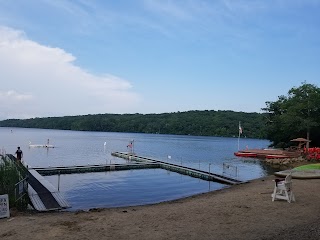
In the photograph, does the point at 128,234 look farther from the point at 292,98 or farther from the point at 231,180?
the point at 292,98

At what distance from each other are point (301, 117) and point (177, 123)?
115m

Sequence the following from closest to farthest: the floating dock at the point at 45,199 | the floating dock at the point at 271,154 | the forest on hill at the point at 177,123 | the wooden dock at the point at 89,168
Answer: the floating dock at the point at 45,199 < the wooden dock at the point at 89,168 < the floating dock at the point at 271,154 < the forest on hill at the point at 177,123

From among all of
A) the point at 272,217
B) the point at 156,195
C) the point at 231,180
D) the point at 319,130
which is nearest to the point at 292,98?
the point at 319,130

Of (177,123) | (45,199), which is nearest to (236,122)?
(177,123)

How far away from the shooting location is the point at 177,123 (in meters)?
162

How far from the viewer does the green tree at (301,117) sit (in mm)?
46719

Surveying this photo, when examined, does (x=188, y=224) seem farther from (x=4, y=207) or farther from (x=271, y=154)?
(x=271, y=154)

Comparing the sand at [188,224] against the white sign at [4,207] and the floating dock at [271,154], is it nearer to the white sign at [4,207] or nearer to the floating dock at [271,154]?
the white sign at [4,207]

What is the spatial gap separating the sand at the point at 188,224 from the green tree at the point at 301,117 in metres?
38.3

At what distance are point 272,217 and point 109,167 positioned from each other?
20.8 metres

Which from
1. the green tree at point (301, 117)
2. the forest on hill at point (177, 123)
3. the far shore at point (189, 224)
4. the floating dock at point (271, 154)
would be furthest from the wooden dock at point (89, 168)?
the forest on hill at point (177, 123)

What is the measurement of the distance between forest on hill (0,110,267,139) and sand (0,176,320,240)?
115 metres

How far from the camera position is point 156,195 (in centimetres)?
1811

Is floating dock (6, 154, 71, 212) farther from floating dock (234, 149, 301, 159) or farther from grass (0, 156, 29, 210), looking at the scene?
floating dock (234, 149, 301, 159)
